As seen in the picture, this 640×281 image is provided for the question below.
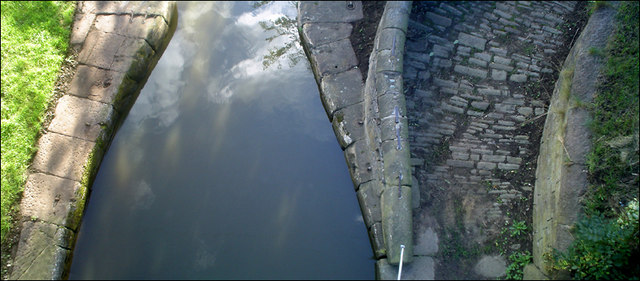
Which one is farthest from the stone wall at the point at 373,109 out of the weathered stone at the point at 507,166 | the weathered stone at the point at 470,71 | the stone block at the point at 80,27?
the stone block at the point at 80,27

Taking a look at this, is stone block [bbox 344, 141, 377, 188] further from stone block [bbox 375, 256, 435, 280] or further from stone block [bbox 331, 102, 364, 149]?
stone block [bbox 375, 256, 435, 280]

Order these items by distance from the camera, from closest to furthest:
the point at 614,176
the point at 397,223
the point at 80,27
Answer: the point at 614,176
the point at 397,223
the point at 80,27

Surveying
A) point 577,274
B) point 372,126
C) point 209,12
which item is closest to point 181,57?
point 209,12

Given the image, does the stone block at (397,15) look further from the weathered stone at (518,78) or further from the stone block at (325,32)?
the weathered stone at (518,78)

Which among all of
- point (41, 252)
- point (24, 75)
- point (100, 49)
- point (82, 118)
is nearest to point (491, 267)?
point (41, 252)

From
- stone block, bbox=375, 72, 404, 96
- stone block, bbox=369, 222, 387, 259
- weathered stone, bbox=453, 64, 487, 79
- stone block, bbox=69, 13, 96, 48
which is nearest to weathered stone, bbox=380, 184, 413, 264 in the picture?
stone block, bbox=369, 222, 387, 259

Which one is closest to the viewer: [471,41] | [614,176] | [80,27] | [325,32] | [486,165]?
[614,176]

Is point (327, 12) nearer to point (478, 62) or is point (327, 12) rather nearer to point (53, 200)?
point (478, 62)
